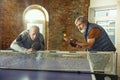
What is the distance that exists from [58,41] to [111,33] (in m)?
1.66

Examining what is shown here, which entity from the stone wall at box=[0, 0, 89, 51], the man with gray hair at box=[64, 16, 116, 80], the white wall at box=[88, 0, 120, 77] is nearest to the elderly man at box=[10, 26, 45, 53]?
the man with gray hair at box=[64, 16, 116, 80]

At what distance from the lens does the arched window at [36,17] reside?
6990 mm

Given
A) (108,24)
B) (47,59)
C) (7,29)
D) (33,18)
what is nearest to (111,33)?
(108,24)

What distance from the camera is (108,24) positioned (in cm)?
661

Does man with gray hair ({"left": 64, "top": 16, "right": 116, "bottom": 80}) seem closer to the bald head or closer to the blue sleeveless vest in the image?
the blue sleeveless vest

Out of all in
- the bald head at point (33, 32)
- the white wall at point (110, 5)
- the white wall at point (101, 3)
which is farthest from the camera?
the white wall at point (101, 3)

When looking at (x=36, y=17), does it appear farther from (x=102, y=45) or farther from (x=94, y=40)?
(x=102, y=45)

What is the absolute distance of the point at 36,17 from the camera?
7125 mm

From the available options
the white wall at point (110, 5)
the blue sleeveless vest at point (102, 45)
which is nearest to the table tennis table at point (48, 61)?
the blue sleeveless vest at point (102, 45)

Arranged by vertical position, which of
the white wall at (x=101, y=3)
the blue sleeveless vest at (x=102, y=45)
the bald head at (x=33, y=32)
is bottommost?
the blue sleeveless vest at (x=102, y=45)

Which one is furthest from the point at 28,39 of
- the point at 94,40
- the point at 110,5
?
the point at 110,5

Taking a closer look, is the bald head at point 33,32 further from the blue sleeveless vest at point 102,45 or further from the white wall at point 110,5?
the white wall at point 110,5

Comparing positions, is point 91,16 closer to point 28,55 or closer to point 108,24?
point 108,24

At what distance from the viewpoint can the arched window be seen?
6.99 m
